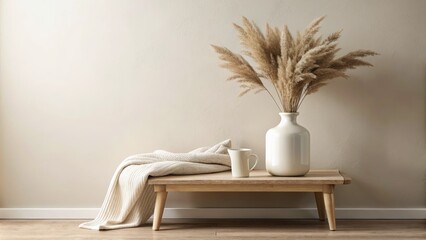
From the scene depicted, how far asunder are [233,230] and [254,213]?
1.11 ft

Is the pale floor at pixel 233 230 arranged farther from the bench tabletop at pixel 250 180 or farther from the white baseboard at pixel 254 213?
the bench tabletop at pixel 250 180

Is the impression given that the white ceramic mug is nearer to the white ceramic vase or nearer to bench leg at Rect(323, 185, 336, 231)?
the white ceramic vase

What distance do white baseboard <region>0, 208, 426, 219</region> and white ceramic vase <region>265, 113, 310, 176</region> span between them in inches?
14.1

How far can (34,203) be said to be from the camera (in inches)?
134

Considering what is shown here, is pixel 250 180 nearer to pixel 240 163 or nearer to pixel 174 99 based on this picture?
Answer: pixel 240 163

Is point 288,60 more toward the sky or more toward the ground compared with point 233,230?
more toward the sky

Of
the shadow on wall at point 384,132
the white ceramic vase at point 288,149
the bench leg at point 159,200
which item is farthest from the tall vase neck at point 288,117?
the bench leg at point 159,200

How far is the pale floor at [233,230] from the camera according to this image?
9.36 feet

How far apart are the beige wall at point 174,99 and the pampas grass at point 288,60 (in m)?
0.25

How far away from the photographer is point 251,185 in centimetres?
291

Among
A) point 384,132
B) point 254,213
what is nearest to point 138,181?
point 254,213

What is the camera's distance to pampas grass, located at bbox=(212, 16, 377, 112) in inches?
116

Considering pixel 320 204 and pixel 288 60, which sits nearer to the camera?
pixel 288 60

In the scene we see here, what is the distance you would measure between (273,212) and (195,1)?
112 cm
